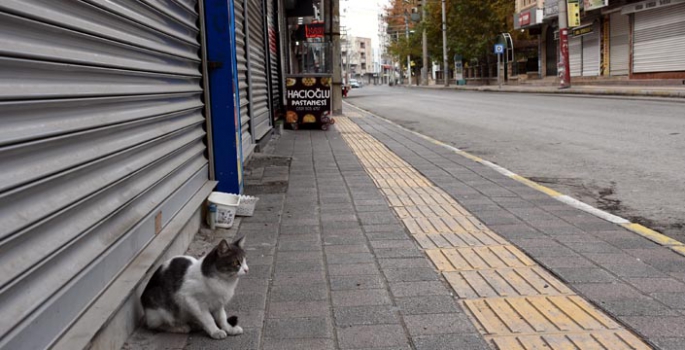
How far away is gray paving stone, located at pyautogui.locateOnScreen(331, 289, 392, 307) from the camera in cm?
369

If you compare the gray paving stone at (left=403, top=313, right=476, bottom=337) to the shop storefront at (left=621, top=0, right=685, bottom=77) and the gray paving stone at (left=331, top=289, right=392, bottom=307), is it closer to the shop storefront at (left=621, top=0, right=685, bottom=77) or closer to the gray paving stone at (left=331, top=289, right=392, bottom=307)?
the gray paving stone at (left=331, top=289, right=392, bottom=307)

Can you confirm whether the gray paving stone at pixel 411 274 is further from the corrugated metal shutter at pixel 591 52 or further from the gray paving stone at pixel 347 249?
the corrugated metal shutter at pixel 591 52

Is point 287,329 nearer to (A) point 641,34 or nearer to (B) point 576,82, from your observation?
(A) point 641,34

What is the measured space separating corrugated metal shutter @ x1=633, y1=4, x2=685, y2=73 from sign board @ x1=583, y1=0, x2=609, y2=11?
1872 millimetres

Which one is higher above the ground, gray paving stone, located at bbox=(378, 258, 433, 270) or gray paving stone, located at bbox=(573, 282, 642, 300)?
gray paving stone, located at bbox=(378, 258, 433, 270)

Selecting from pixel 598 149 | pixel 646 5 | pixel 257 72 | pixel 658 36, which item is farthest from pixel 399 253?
pixel 646 5

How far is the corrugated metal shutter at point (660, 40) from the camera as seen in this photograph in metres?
30.1

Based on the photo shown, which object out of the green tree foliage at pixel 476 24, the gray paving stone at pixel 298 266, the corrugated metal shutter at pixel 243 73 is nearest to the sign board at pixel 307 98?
the corrugated metal shutter at pixel 243 73

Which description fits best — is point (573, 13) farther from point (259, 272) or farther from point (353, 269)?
point (259, 272)

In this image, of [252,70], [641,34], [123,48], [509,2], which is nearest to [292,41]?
[252,70]

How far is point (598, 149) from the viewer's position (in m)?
10.5

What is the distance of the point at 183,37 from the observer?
201 inches

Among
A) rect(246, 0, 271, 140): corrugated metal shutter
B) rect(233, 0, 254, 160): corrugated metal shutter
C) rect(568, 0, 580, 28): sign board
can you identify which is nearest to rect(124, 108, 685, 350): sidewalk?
rect(233, 0, 254, 160): corrugated metal shutter

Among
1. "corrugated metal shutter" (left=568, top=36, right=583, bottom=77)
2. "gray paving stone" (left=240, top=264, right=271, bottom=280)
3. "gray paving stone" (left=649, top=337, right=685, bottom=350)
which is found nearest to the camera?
"gray paving stone" (left=649, top=337, right=685, bottom=350)
